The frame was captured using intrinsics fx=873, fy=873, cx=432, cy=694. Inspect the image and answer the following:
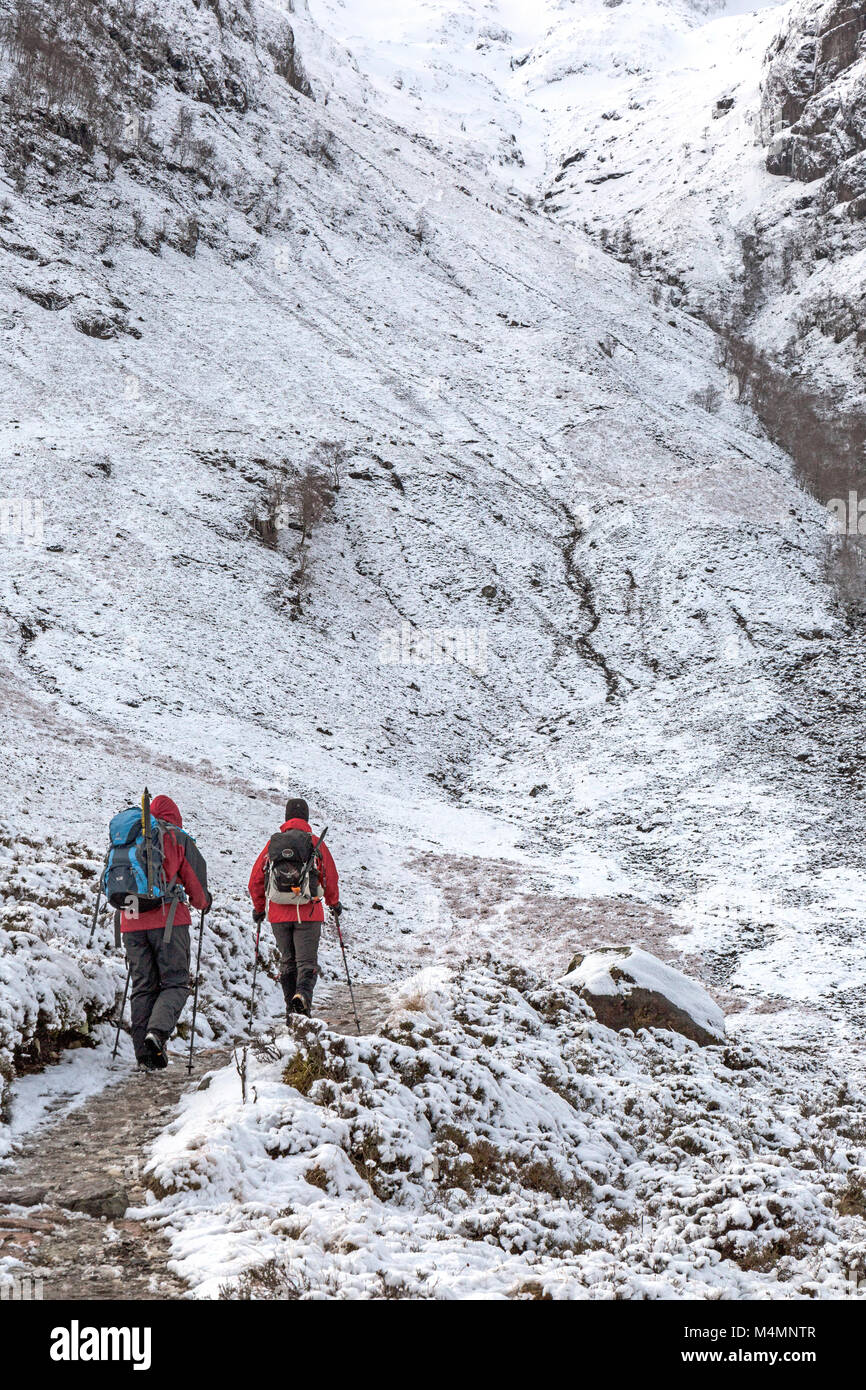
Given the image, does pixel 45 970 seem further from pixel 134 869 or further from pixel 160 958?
pixel 134 869

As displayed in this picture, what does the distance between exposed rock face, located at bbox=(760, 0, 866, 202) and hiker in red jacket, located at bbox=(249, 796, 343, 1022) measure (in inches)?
5936

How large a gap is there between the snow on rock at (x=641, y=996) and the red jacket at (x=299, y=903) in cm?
452

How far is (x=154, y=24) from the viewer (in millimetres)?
90688

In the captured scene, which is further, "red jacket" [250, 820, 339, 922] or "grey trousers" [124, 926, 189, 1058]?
"red jacket" [250, 820, 339, 922]

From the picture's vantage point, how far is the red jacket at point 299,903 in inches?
396

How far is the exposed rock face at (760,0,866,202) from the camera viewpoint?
13488 centimetres

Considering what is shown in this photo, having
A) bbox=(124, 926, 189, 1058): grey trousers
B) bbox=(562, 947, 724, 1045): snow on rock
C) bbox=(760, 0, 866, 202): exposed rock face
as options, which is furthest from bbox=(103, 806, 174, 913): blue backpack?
bbox=(760, 0, 866, 202): exposed rock face

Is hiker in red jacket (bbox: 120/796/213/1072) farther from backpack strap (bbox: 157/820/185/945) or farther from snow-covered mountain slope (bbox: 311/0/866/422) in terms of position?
snow-covered mountain slope (bbox: 311/0/866/422)

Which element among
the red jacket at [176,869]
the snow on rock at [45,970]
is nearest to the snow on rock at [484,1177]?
the red jacket at [176,869]

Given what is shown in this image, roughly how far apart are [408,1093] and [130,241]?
263 ft

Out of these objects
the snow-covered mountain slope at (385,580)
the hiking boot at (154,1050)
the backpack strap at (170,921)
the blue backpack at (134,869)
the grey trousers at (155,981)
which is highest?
the snow-covered mountain slope at (385,580)

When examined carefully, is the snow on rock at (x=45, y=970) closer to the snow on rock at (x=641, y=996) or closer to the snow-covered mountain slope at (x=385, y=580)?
the snow-covered mountain slope at (x=385, y=580)

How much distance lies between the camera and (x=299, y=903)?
32.9ft
